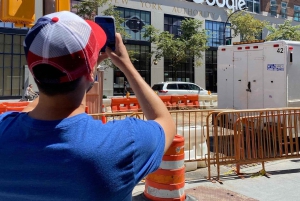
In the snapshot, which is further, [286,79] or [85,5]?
[85,5]

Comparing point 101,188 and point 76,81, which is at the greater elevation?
point 76,81

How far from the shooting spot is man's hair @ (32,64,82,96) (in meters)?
1.20

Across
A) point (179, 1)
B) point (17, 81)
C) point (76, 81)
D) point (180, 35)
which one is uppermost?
point (179, 1)

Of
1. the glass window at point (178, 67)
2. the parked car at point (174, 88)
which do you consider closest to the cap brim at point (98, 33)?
the parked car at point (174, 88)

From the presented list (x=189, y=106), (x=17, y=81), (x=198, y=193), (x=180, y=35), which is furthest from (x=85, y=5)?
(x=198, y=193)

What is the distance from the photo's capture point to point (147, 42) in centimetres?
3366

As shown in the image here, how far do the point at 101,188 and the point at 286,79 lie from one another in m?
8.74

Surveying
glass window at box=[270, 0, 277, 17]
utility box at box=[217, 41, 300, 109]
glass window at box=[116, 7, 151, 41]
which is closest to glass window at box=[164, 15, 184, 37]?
glass window at box=[116, 7, 151, 41]

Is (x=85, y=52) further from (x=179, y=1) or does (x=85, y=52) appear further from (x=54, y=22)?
(x=179, y=1)

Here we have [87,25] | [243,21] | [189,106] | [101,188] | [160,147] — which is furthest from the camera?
[243,21]

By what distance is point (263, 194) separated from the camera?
5359 millimetres

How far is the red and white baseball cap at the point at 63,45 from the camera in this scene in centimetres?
117

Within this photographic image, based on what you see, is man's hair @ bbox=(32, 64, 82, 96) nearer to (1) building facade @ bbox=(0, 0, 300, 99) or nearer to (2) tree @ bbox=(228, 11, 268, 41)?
(1) building facade @ bbox=(0, 0, 300, 99)

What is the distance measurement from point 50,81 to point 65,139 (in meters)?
0.23
